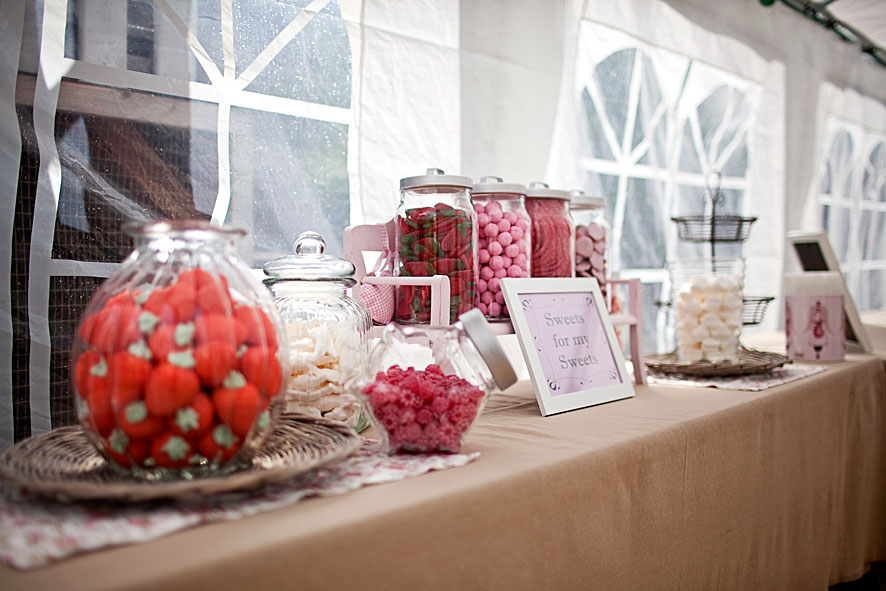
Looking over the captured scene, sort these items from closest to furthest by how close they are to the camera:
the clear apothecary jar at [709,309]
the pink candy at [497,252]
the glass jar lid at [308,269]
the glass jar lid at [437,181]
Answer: the glass jar lid at [308,269] < the glass jar lid at [437,181] < the pink candy at [497,252] < the clear apothecary jar at [709,309]

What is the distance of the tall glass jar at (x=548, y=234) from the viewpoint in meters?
1.44

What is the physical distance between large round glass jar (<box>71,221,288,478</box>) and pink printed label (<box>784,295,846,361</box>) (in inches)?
67.2

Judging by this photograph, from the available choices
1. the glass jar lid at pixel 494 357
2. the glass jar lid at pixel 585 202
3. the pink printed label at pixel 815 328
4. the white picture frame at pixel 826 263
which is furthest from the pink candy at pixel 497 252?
the white picture frame at pixel 826 263

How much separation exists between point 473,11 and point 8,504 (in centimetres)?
156

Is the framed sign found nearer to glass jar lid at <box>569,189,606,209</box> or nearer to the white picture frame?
glass jar lid at <box>569,189,606,209</box>

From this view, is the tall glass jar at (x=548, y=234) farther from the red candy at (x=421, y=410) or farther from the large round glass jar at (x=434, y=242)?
the red candy at (x=421, y=410)

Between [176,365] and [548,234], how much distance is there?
92 cm

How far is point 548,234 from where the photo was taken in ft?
4.72

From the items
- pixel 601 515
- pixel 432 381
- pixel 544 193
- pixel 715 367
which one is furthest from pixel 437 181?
pixel 715 367

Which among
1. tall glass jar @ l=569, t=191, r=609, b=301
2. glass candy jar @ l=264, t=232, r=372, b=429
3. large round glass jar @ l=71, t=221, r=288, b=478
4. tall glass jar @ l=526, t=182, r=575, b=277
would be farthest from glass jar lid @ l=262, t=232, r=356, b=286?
tall glass jar @ l=569, t=191, r=609, b=301

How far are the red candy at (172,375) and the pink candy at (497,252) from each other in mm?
667

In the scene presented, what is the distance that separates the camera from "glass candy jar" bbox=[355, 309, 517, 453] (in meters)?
0.87

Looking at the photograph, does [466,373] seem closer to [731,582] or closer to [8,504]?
[8,504]

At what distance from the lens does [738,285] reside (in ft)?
5.62
